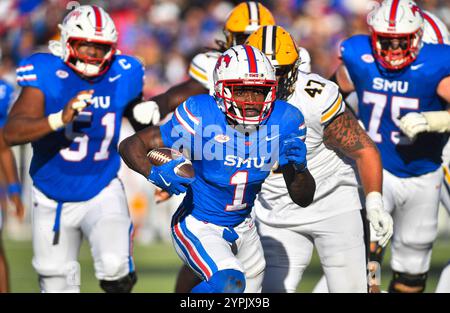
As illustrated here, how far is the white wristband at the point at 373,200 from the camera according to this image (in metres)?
5.66

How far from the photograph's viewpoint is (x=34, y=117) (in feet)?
21.1

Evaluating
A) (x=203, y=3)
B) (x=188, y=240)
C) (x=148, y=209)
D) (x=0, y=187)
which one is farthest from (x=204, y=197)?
(x=203, y=3)

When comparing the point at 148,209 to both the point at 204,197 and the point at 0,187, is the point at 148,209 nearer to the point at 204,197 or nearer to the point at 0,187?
the point at 0,187

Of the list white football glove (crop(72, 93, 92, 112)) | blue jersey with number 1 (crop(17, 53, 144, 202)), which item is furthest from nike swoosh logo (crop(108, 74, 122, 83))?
white football glove (crop(72, 93, 92, 112))

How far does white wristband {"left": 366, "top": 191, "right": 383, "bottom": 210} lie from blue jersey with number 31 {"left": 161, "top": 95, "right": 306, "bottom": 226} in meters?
0.60

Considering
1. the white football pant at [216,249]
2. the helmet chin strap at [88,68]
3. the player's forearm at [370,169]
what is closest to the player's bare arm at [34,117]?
the helmet chin strap at [88,68]

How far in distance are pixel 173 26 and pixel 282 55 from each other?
28.2 ft

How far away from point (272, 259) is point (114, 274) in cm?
103

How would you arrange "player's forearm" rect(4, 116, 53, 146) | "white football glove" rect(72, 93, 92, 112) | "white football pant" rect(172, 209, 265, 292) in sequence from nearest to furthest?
"white football pant" rect(172, 209, 265, 292) → "white football glove" rect(72, 93, 92, 112) → "player's forearm" rect(4, 116, 53, 146)

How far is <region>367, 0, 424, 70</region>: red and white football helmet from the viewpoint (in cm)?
669

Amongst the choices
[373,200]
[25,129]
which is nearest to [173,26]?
[25,129]

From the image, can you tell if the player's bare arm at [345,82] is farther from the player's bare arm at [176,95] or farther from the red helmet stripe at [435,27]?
the player's bare arm at [176,95]

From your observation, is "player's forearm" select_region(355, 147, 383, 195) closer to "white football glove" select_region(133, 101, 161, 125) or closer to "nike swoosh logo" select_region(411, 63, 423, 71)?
"nike swoosh logo" select_region(411, 63, 423, 71)

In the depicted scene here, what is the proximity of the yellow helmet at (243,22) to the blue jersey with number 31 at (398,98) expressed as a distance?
0.63 m
